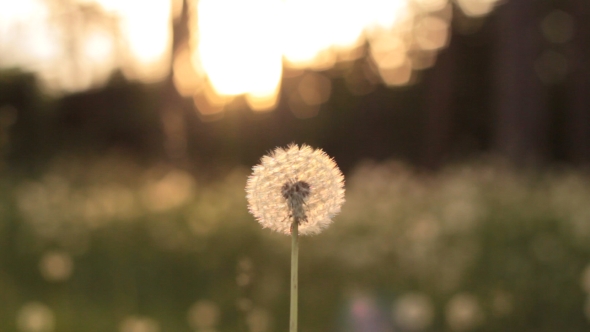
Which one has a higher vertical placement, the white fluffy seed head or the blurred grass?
the blurred grass

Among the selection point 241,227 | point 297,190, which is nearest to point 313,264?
point 241,227

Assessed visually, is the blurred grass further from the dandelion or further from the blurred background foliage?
the dandelion

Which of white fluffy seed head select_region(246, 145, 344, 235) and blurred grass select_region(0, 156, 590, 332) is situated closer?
white fluffy seed head select_region(246, 145, 344, 235)

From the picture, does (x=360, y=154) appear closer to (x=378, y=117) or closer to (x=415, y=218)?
(x=378, y=117)


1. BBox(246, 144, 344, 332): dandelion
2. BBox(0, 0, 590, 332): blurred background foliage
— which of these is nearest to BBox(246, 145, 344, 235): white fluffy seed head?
BBox(246, 144, 344, 332): dandelion

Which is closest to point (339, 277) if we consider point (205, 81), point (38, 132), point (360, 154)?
point (205, 81)

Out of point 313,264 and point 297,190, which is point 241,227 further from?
point 297,190
